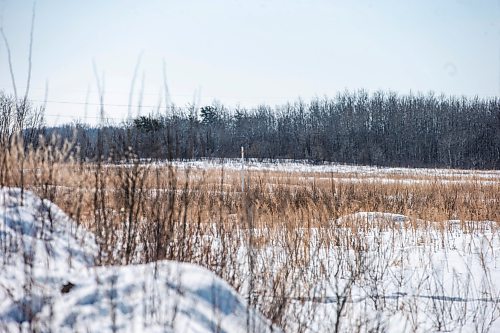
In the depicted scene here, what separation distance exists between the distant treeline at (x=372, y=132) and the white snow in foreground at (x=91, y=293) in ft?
135

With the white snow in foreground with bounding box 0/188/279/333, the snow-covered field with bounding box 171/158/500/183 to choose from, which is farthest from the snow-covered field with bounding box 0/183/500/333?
the snow-covered field with bounding box 171/158/500/183

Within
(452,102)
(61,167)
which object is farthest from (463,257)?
(452,102)

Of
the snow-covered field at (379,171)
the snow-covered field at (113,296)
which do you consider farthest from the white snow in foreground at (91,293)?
the snow-covered field at (379,171)

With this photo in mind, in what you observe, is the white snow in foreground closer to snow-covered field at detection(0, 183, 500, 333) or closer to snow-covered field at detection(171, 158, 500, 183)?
snow-covered field at detection(0, 183, 500, 333)

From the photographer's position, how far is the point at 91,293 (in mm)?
2150

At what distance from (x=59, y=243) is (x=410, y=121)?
6660 cm

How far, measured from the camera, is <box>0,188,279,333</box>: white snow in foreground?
200 centimetres

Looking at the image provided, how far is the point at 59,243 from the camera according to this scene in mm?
2672

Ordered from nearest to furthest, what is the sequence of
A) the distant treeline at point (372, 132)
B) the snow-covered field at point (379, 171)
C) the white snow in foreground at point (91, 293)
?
the white snow in foreground at point (91, 293) < the snow-covered field at point (379, 171) < the distant treeline at point (372, 132)

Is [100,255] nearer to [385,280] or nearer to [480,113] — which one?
[385,280]

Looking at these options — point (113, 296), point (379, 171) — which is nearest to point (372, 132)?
point (379, 171)

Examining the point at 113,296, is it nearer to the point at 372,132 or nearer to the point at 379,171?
the point at 379,171

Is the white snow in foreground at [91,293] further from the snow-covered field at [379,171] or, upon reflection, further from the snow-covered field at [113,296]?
the snow-covered field at [379,171]

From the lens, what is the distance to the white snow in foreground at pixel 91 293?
78.7 inches
